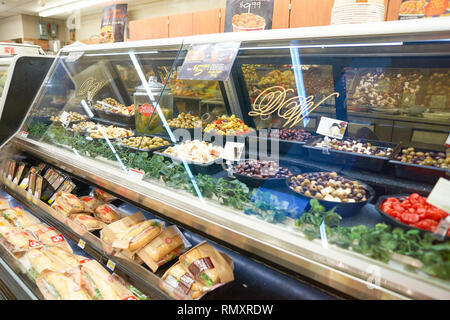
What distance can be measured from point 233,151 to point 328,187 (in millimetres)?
671

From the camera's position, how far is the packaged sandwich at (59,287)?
1439 mm

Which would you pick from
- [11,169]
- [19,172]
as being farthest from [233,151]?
Result: [11,169]

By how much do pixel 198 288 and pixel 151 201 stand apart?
0.50 m

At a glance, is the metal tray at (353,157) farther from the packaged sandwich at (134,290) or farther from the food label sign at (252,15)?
the packaged sandwich at (134,290)

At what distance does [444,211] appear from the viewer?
1.07 meters

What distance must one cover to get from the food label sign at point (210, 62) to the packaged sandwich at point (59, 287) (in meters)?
1.21

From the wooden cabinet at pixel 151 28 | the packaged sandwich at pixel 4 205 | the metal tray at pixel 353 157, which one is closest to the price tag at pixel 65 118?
the packaged sandwich at pixel 4 205

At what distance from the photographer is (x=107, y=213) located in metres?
2.06

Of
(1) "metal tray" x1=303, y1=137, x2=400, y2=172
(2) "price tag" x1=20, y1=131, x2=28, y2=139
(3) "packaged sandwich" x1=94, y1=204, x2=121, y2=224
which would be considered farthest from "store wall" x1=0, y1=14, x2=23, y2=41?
(1) "metal tray" x1=303, y1=137, x2=400, y2=172

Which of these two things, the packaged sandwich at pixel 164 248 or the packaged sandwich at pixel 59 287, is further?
the packaged sandwich at pixel 164 248

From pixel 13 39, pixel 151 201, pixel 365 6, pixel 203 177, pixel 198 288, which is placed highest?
pixel 13 39
